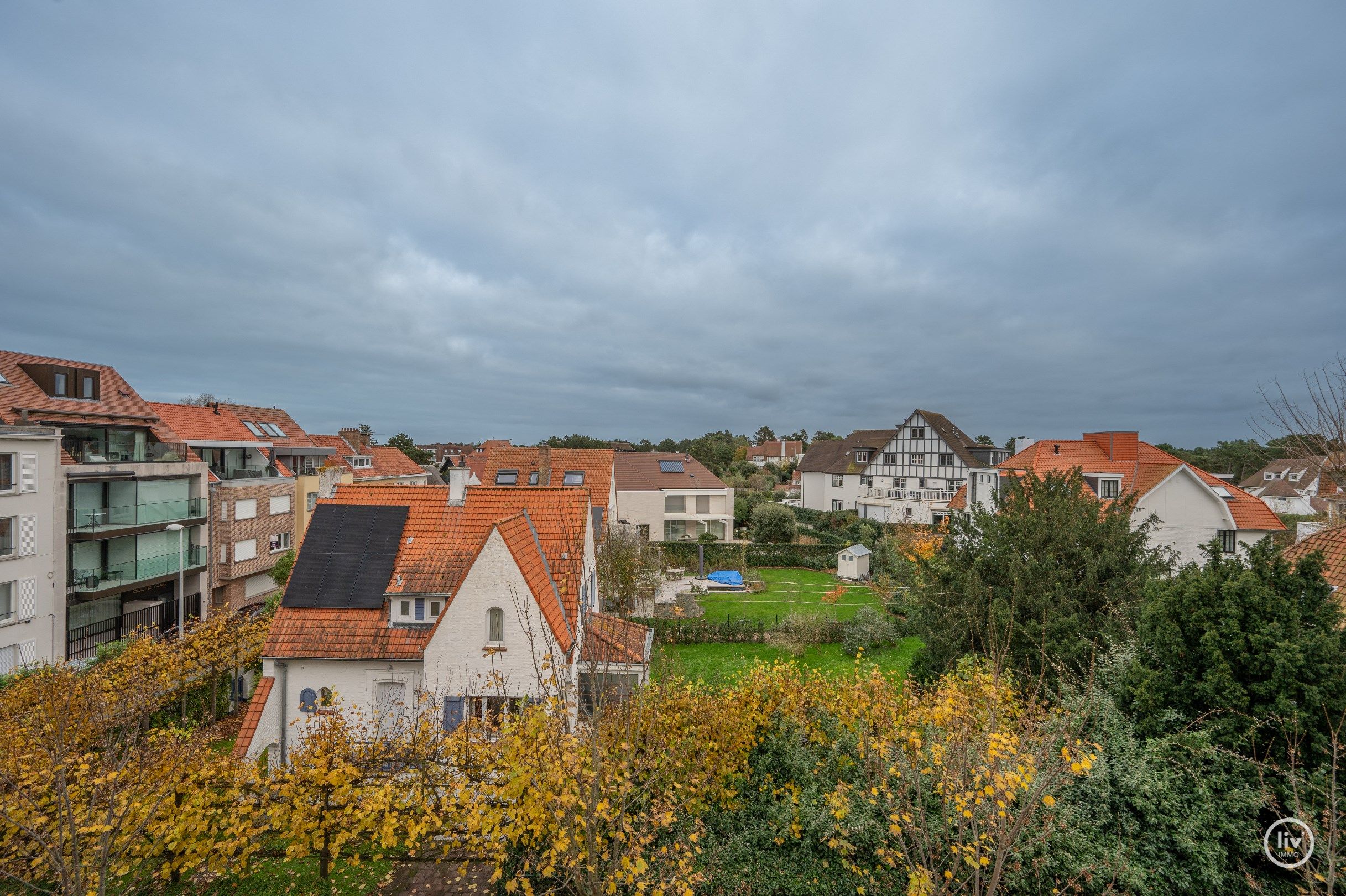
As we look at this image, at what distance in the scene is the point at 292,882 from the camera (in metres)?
10.6

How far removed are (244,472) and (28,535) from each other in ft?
46.0

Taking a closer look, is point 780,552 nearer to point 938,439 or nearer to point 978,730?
Answer: point 938,439

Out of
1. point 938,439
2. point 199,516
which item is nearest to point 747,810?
point 199,516

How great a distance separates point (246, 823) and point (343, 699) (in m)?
6.57

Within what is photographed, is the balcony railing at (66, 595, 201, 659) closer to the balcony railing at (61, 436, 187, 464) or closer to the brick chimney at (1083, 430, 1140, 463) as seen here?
the balcony railing at (61, 436, 187, 464)

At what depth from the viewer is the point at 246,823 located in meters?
8.23

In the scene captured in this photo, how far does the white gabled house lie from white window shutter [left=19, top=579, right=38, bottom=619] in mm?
15881

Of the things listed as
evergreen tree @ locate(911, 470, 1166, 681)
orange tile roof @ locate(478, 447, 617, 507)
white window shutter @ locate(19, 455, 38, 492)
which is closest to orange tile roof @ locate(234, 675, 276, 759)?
white window shutter @ locate(19, 455, 38, 492)

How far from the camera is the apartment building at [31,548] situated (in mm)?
21234

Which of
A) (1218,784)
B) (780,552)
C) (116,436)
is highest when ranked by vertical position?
(116,436)

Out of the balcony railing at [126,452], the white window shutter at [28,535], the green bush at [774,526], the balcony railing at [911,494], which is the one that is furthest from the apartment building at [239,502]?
the balcony railing at [911,494]

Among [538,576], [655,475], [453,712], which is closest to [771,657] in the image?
[538,576]

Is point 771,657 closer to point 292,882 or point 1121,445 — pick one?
point 292,882

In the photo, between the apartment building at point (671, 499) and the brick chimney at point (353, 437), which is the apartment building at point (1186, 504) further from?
the brick chimney at point (353, 437)
